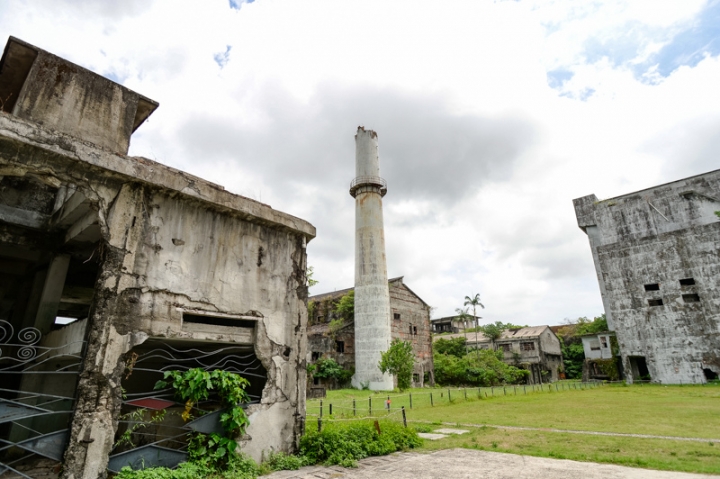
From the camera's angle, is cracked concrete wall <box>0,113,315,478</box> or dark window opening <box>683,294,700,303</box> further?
dark window opening <box>683,294,700,303</box>

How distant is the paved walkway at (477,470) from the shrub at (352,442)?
25 centimetres

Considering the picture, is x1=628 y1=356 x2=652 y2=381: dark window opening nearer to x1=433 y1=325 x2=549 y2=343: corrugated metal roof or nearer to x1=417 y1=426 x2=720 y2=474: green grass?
x1=433 y1=325 x2=549 y2=343: corrugated metal roof

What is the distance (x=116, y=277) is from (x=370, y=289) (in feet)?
84.3

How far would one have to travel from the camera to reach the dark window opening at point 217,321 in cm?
727

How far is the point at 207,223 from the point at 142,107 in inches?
149

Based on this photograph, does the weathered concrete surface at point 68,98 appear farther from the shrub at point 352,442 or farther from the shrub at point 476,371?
the shrub at point 476,371

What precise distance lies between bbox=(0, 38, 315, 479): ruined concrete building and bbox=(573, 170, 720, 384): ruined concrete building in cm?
3251

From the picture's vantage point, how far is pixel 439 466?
7.52 metres

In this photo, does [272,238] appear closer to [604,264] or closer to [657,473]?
[657,473]

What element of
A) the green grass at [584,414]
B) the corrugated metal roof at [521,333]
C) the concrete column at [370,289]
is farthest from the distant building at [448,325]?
the green grass at [584,414]

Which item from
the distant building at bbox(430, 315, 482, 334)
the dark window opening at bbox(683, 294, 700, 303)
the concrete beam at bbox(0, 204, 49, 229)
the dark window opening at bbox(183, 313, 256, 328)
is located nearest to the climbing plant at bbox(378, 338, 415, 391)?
the dark window opening at bbox(183, 313, 256, 328)

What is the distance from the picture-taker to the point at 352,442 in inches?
328

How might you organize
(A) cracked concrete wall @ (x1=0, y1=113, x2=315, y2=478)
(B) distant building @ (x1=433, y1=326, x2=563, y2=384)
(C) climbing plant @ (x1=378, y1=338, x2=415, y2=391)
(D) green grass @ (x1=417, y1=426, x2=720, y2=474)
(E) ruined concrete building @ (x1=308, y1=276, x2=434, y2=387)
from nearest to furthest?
(A) cracked concrete wall @ (x1=0, y1=113, x2=315, y2=478), (D) green grass @ (x1=417, y1=426, x2=720, y2=474), (C) climbing plant @ (x1=378, y1=338, x2=415, y2=391), (E) ruined concrete building @ (x1=308, y1=276, x2=434, y2=387), (B) distant building @ (x1=433, y1=326, x2=563, y2=384)

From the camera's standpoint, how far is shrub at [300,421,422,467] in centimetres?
786
